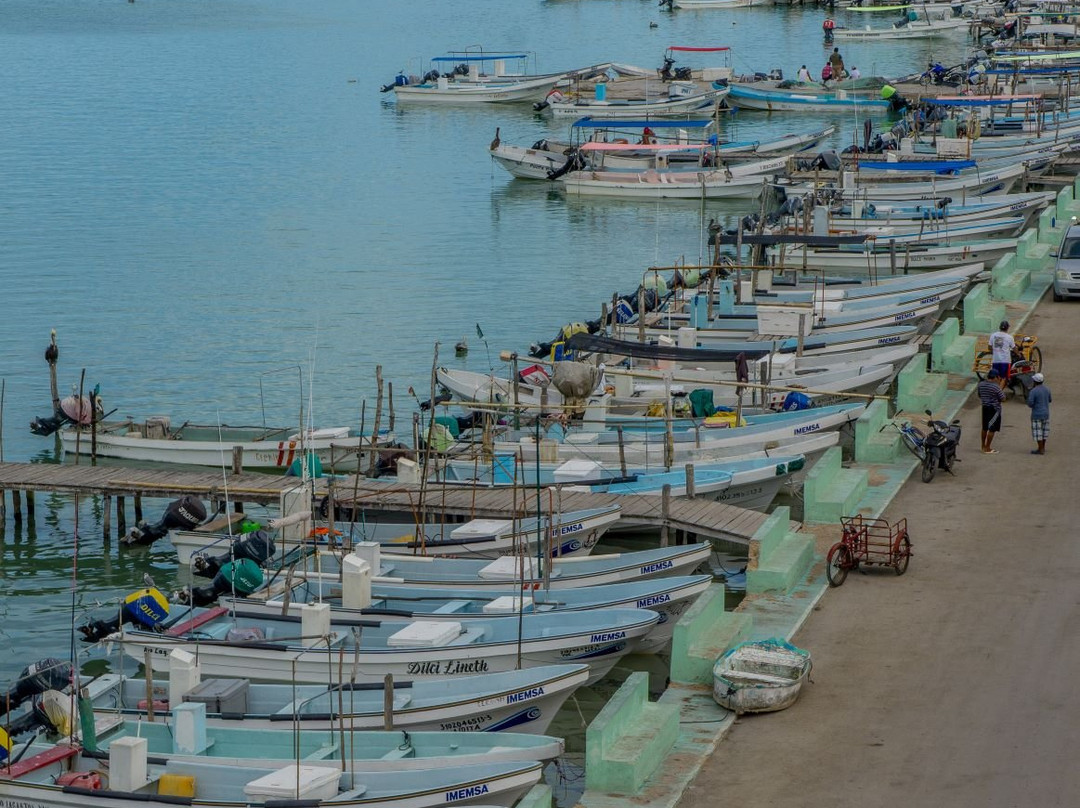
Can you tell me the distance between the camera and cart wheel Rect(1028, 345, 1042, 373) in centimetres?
3353

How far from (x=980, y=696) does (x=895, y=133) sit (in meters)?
54.5

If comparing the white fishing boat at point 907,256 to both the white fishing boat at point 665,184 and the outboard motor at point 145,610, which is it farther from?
the outboard motor at point 145,610

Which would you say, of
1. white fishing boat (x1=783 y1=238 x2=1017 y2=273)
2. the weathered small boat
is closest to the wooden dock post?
the weathered small boat

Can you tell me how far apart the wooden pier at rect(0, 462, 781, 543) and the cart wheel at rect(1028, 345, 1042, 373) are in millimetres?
7840

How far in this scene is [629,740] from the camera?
61.3 feet

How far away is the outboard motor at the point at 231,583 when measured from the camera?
2691 centimetres

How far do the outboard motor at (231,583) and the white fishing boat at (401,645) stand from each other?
1874 millimetres

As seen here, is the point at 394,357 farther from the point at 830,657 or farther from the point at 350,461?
the point at 830,657

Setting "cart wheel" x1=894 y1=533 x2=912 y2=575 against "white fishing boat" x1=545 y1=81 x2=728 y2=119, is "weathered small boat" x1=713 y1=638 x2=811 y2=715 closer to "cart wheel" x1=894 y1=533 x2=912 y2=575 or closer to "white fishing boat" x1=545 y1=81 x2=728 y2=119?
"cart wheel" x1=894 y1=533 x2=912 y2=575

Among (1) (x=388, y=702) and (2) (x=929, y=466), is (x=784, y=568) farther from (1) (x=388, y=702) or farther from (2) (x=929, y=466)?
(1) (x=388, y=702)

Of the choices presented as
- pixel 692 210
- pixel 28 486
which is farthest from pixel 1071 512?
pixel 692 210

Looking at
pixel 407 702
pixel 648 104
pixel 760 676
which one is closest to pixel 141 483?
pixel 407 702

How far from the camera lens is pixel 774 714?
65.8 ft

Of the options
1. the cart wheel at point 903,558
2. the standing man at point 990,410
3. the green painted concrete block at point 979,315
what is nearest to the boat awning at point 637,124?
the green painted concrete block at point 979,315
